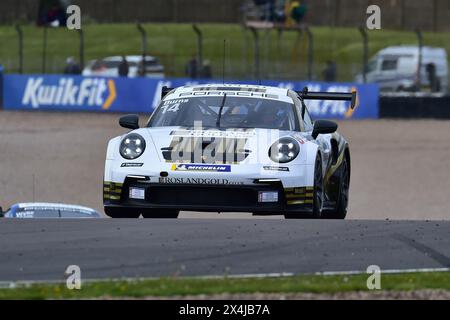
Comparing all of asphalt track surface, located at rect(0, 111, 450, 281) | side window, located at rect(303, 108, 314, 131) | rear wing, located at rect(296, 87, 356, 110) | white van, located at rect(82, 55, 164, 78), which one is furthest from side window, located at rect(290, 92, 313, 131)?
white van, located at rect(82, 55, 164, 78)

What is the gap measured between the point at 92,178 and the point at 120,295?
661 inches

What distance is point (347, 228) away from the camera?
11.1 metres

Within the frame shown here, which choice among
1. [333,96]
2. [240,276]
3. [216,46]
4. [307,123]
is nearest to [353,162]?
[333,96]

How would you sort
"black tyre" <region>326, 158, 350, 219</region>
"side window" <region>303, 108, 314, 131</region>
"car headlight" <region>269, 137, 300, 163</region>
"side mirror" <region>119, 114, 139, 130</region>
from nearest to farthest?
"car headlight" <region>269, 137, 300, 163</region> < "side mirror" <region>119, 114, 139, 130</region> < "side window" <region>303, 108, 314, 131</region> < "black tyre" <region>326, 158, 350, 219</region>

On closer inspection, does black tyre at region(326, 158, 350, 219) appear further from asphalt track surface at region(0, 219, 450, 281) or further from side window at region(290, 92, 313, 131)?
asphalt track surface at region(0, 219, 450, 281)

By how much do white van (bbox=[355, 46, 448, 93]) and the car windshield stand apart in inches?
945

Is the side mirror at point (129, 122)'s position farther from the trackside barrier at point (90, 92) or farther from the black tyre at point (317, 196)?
the trackside barrier at point (90, 92)

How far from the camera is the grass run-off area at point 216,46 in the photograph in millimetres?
39812

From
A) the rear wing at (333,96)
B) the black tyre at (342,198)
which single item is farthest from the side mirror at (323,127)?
the black tyre at (342,198)

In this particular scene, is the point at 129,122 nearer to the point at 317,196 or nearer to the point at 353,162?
the point at 317,196

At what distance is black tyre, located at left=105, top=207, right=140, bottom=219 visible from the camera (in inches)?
486

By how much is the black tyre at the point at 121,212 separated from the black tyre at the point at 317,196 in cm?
135

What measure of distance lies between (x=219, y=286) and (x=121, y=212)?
13.9 feet

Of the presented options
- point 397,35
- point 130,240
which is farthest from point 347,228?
point 397,35
